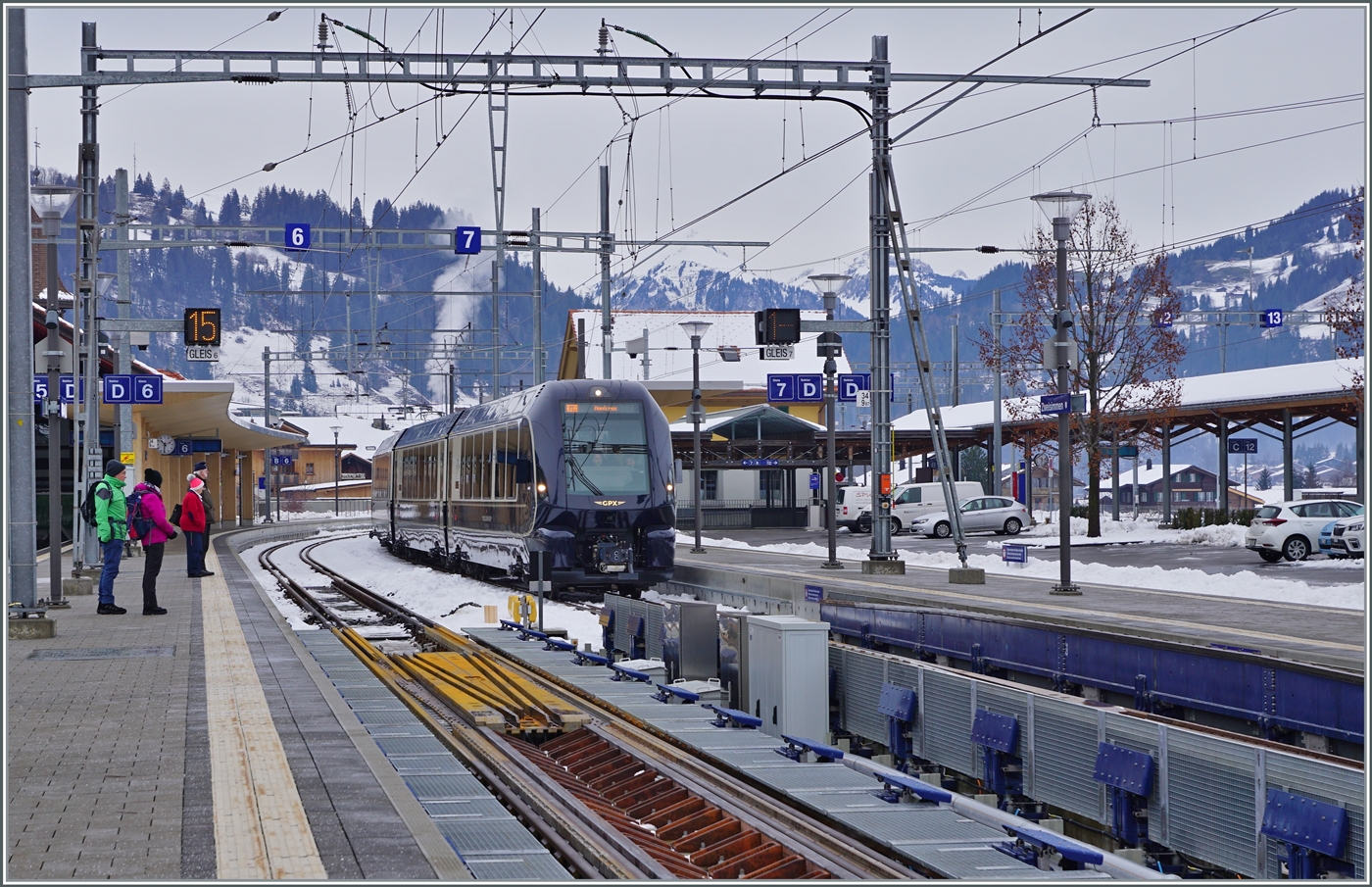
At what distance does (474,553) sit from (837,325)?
841 centimetres

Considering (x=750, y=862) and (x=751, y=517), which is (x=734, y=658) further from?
(x=751, y=517)

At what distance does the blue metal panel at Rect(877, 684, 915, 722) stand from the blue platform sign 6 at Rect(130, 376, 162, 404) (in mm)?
19931

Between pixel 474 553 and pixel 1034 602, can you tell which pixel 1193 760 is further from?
pixel 474 553

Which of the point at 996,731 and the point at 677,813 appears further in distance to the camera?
the point at 996,731

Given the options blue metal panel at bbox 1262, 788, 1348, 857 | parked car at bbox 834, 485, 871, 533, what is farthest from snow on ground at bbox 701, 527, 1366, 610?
parked car at bbox 834, 485, 871, 533

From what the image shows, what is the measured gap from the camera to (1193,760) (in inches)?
337

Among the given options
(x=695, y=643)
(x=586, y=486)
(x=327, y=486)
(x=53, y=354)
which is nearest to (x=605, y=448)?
(x=586, y=486)

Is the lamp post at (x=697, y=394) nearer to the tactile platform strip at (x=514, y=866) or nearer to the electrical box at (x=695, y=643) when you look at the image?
the electrical box at (x=695, y=643)

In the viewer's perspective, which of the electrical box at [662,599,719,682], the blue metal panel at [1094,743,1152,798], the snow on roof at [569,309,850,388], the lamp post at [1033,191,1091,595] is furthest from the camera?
the snow on roof at [569,309,850,388]

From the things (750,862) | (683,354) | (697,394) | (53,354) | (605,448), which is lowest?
(750,862)

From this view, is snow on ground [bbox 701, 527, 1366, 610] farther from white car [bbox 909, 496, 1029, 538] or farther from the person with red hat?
white car [bbox 909, 496, 1029, 538]

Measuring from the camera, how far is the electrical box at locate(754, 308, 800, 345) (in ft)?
83.8

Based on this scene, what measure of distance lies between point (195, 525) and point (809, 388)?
19.4 m

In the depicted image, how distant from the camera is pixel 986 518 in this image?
163 feet
